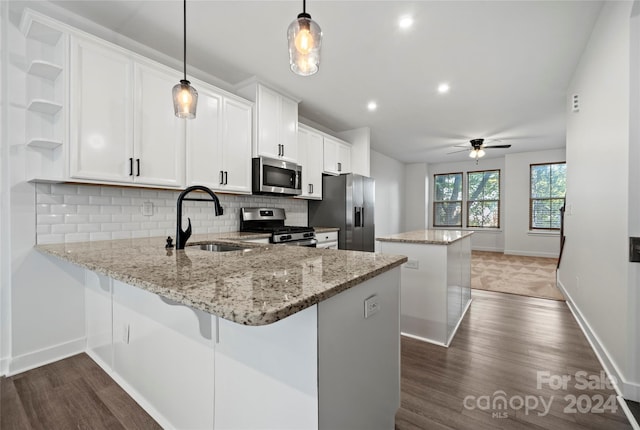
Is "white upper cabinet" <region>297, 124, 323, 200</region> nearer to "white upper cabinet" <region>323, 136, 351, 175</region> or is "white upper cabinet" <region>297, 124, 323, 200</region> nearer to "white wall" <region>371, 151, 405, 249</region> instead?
"white upper cabinet" <region>323, 136, 351, 175</region>

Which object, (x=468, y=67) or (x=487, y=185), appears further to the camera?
(x=487, y=185)

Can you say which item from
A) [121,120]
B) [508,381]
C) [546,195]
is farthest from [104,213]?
[546,195]

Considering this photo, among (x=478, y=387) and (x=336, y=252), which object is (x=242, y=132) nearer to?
(x=336, y=252)

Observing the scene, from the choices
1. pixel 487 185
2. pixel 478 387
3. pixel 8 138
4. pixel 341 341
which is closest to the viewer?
pixel 341 341

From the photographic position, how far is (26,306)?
2.02 m

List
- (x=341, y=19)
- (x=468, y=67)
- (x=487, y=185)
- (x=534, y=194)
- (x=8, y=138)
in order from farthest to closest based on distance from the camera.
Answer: (x=487, y=185) < (x=534, y=194) < (x=468, y=67) < (x=341, y=19) < (x=8, y=138)

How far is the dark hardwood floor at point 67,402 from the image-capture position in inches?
58.0

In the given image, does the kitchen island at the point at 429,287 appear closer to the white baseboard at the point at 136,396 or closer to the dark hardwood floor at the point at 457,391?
the dark hardwood floor at the point at 457,391

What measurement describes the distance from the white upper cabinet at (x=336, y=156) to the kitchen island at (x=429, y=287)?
217 centimetres

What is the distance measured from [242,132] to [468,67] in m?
2.62

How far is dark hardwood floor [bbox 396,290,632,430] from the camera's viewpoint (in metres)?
1.52

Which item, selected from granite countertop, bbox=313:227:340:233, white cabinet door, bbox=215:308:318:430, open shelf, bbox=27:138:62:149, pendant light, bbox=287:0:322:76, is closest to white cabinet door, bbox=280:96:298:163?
granite countertop, bbox=313:227:340:233

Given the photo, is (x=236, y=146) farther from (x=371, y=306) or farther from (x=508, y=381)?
(x=508, y=381)

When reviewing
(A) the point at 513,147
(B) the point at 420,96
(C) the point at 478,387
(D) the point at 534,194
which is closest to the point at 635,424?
(C) the point at 478,387
